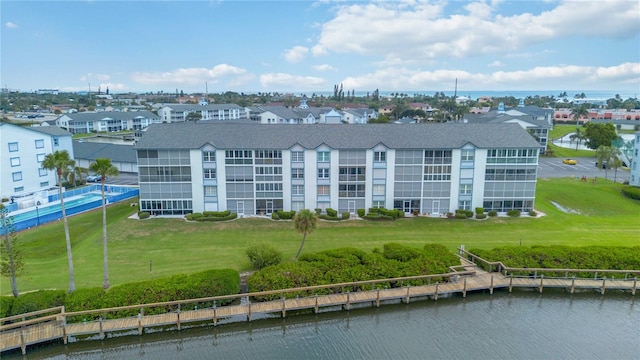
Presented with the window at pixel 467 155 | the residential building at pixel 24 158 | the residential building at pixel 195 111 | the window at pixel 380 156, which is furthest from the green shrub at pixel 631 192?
the residential building at pixel 195 111

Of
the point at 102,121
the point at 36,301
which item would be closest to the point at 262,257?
the point at 36,301

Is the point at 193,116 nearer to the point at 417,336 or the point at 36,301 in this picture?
the point at 36,301

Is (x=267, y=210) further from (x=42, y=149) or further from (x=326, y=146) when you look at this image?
(x=42, y=149)

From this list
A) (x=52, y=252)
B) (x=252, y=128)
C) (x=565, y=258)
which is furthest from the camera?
(x=252, y=128)

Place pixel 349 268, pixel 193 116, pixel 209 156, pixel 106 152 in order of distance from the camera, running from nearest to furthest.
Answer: pixel 349 268, pixel 209 156, pixel 106 152, pixel 193 116

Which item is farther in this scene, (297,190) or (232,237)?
(297,190)

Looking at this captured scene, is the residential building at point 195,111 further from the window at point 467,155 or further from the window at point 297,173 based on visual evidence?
the window at point 467,155

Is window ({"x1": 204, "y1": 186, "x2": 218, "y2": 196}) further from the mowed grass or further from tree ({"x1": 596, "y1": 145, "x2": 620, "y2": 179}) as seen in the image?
tree ({"x1": 596, "y1": 145, "x2": 620, "y2": 179})

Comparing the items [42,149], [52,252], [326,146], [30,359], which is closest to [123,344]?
[30,359]
